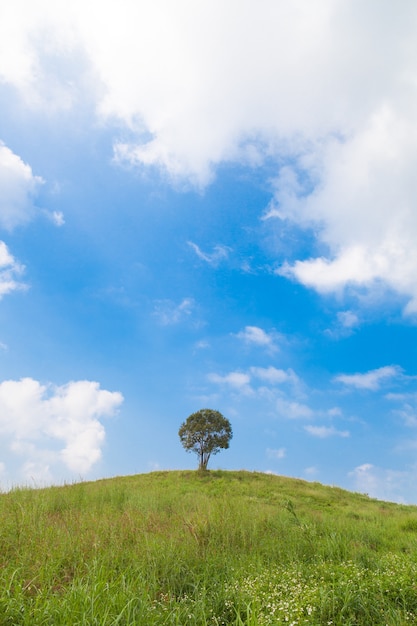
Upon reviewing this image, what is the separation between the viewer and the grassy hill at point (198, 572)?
15.0ft

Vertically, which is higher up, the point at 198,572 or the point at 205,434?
the point at 205,434

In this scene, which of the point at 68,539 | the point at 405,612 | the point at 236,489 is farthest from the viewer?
the point at 236,489

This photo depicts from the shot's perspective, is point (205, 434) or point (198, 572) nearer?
point (198, 572)

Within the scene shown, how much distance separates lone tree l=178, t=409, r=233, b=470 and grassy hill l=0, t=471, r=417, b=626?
23.2m

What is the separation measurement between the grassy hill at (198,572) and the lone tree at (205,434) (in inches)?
915

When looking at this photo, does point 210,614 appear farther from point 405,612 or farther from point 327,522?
point 327,522

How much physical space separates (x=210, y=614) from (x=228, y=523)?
13.1 feet

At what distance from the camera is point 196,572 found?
6500mm

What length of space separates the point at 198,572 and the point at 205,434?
92.6 feet

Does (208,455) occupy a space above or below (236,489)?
above

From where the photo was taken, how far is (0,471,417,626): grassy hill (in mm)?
4586

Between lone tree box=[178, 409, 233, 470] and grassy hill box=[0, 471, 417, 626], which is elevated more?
lone tree box=[178, 409, 233, 470]

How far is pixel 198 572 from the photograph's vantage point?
21.2 ft

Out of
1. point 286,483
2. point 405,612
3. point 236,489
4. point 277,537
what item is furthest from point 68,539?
point 286,483
